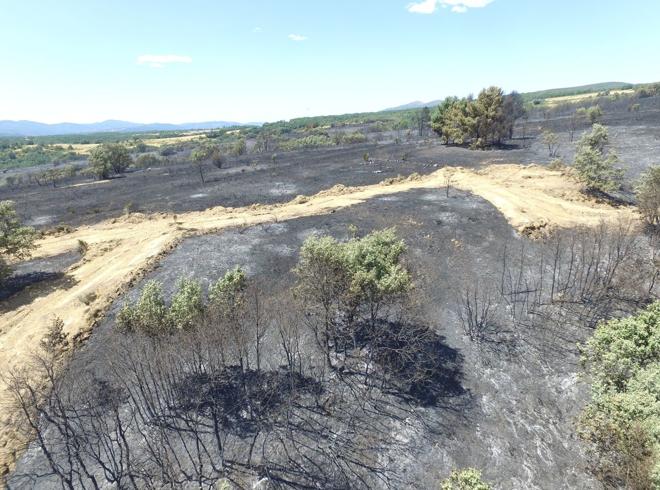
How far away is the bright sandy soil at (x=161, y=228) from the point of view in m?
31.8

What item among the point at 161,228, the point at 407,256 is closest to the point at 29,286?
the point at 161,228

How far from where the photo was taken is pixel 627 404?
1611 cm

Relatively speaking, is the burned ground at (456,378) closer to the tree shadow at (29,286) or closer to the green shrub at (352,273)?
the green shrub at (352,273)

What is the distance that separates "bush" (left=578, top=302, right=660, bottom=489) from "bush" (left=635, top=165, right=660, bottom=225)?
82.6 feet

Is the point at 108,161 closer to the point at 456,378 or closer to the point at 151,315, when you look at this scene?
the point at 151,315

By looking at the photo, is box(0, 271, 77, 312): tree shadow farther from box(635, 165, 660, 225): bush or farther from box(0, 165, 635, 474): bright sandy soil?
box(635, 165, 660, 225): bush

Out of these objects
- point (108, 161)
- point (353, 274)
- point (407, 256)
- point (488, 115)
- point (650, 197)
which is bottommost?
point (407, 256)

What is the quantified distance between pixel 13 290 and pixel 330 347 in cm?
3480

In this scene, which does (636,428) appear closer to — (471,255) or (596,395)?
(596,395)

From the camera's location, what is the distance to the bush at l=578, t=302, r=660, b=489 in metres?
14.6

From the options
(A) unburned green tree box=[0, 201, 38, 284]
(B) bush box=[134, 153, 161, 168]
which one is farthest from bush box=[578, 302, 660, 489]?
(B) bush box=[134, 153, 161, 168]

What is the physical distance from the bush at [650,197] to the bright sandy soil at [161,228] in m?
3.45

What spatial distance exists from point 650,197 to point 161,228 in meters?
59.8

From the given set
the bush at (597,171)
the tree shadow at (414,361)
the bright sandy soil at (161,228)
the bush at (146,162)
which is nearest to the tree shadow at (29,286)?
the bright sandy soil at (161,228)
